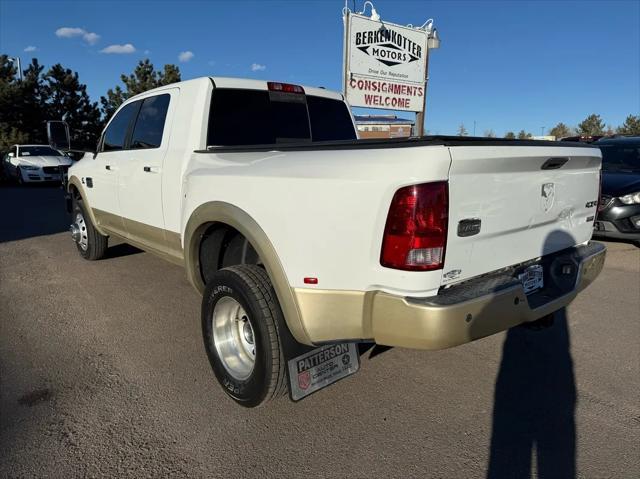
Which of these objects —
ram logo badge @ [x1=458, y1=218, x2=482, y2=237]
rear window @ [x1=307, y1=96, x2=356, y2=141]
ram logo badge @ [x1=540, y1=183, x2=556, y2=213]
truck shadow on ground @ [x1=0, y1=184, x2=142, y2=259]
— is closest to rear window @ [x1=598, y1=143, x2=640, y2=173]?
rear window @ [x1=307, y1=96, x2=356, y2=141]

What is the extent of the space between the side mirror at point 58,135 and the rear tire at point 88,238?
750 millimetres

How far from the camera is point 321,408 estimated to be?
2.80 m

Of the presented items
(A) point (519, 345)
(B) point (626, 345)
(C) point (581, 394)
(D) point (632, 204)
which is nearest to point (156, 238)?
(A) point (519, 345)

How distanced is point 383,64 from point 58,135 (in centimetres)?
791

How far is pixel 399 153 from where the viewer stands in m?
2.01

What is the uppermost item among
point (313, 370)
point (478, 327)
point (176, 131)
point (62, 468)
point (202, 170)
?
point (176, 131)

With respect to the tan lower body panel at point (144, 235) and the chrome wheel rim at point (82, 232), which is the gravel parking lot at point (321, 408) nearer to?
the tan lower body panel at point (144, 235)

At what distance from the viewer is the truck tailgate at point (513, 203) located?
2.09m

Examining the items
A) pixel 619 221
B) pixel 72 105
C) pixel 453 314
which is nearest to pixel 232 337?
pixel 453 314

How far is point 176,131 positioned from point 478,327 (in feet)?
8.81

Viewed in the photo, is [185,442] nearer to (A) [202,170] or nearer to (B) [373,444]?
(B) [373,444]

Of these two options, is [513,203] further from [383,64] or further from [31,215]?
[31,215]

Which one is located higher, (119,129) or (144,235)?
(119,129)

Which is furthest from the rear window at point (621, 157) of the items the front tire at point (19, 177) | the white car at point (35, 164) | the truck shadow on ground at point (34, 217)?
the front tire at point (19, 177)
